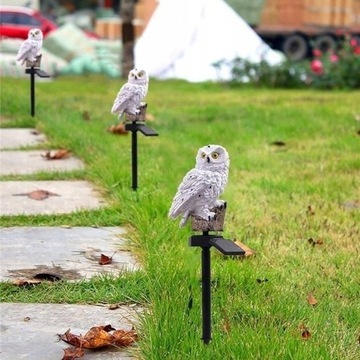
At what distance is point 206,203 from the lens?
3328 millimetres

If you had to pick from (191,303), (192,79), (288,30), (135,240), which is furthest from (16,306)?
(288,30)

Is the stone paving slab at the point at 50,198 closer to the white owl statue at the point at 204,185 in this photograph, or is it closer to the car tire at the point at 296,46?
the white owl statue at the point at 204,185

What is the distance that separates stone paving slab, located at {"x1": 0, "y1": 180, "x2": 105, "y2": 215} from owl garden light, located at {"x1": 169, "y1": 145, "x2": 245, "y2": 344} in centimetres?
220

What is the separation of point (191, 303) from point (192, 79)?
12524 mm

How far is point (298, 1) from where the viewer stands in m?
25.4

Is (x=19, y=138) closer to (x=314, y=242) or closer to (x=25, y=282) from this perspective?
(x=314, y=242)

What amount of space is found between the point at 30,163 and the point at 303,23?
64.7ft

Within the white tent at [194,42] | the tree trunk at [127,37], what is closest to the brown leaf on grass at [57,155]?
the tree trunk at [127,37]

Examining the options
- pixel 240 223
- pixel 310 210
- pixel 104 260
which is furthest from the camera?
pixel 310 210

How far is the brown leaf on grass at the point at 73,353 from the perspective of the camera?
329 cm

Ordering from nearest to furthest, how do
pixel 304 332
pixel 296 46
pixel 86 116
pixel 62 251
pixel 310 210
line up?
1. pixel 304 332
2. pixel 62 251
3. pixel 310 210
4. pixel 86 116
5. pixel 296 46

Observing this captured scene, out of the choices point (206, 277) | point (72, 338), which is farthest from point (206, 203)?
point (72, 338)

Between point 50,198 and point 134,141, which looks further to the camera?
point 50,198

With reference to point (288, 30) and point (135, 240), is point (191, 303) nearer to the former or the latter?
point (135, 240)
